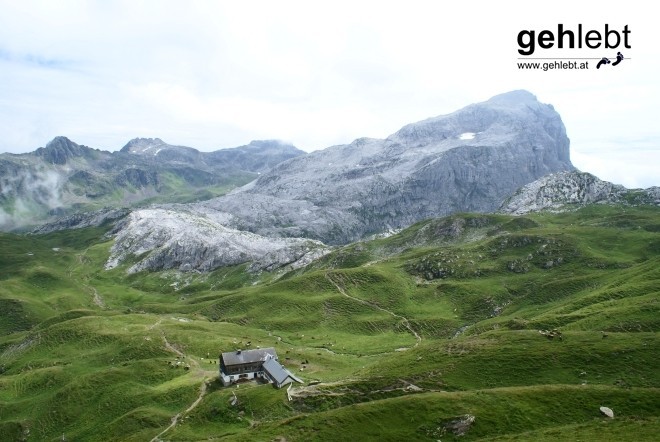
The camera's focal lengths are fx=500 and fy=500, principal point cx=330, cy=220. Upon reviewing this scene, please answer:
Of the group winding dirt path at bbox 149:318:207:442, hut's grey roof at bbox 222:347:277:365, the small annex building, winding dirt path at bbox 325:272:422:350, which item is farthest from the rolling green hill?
hut's grey roof at bbox 222:347:277:365

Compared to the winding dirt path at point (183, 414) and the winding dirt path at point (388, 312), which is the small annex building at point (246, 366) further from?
the winding dirt path at point (388, 312)

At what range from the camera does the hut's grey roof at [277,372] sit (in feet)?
298

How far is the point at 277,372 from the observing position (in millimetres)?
93625

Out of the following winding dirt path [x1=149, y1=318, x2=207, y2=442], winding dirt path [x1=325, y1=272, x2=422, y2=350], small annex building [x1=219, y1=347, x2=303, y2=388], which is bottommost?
winding dirt path [x1=325, y1=272, x2=422, y2=350]

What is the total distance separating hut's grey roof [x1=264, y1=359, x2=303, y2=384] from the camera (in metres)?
90.9

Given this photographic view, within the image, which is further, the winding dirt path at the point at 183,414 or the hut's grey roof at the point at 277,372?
the hut's grey roof at the point at 277,372

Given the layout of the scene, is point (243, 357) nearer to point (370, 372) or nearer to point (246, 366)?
point (246, 366)

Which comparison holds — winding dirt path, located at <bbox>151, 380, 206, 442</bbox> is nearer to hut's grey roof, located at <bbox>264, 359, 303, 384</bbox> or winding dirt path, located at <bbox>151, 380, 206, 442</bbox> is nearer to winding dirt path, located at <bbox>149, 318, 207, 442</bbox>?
winding dirt path, located at <bbox>149, 318, 207, 442</bbox>

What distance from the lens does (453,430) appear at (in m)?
68.5

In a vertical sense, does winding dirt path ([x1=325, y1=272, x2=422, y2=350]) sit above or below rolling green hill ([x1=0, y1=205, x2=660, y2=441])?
below

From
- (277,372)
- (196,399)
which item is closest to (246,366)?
(277,372)

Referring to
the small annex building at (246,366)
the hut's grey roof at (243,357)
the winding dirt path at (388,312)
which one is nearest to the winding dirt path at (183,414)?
the small annex building at (246,366)

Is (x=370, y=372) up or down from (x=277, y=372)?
down

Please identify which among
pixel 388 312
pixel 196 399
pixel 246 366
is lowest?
pixel 388 312
